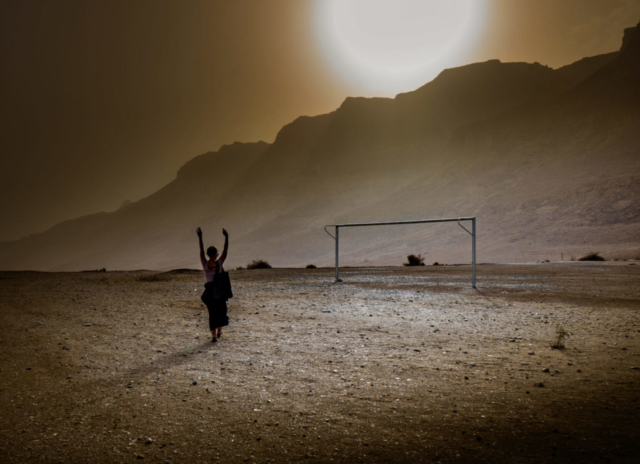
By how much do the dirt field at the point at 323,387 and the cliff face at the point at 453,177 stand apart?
4232 centimetres

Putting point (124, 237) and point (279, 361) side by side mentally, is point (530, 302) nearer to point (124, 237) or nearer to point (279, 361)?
point (279, 361)

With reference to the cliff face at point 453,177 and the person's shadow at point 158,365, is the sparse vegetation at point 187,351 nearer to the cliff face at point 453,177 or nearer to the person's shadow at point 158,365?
the person's shadow at point 158,365

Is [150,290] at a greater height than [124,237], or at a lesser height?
lesser

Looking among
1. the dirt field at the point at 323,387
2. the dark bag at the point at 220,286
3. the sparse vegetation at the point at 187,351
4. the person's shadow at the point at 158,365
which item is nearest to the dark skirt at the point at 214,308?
the dark bag at the point at 220,286

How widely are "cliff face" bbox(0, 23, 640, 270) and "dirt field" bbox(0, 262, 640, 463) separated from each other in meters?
42.3

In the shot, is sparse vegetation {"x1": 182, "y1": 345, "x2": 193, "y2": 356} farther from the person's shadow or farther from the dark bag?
the dark bag

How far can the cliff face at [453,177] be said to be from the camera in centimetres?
6031

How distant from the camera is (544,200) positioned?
6581 centimetres

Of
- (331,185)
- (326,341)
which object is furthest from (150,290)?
(331,185)

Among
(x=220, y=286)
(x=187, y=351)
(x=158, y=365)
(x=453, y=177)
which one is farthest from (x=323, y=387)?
(x=453, y=177)

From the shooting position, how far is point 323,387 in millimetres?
5973

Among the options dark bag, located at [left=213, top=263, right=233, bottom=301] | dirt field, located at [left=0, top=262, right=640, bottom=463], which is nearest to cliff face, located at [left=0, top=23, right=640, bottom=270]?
dirt field, located at [left=0, top=262, right=640, bottom=463]

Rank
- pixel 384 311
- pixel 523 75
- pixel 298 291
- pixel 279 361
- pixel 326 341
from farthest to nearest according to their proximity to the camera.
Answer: pixel 523 75, pixel 298 291, pixel 384 311, pixel 326 341, pixel 279 361

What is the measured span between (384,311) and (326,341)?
168 inches
